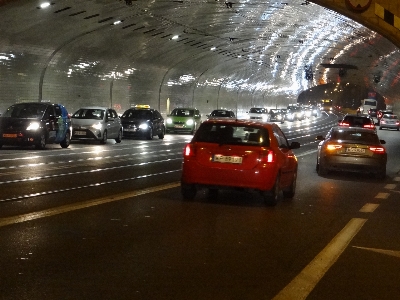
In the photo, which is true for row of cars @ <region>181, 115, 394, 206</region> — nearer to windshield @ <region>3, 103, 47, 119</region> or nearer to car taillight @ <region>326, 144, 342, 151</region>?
car taillight @ <region>326, 144, 342, 151</region>

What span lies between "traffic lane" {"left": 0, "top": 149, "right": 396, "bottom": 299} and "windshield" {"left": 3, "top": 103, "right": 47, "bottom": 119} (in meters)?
17.0

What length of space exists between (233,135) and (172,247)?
5412 millimetres

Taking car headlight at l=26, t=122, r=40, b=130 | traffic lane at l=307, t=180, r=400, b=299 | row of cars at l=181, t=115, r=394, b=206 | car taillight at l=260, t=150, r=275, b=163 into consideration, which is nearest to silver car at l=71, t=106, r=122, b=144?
car headlight at l=26, t=122, r=40, b=130

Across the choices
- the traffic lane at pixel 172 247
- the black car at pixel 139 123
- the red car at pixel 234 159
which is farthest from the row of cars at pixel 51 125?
the red car at pixel 234 159

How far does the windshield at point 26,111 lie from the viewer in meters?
31.4

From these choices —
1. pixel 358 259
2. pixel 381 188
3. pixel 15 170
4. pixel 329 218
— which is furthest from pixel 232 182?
pixel 15 170

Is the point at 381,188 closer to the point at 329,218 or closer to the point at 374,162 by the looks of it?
the point at 374,162

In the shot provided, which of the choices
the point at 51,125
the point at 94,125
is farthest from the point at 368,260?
the point at 94,125

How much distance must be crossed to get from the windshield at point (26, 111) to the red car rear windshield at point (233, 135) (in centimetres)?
1691

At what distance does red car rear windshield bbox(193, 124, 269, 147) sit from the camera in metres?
15.1

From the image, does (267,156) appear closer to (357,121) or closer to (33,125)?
(33,125)

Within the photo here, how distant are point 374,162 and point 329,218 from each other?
376 inches

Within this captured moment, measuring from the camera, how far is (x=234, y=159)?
14.9 m

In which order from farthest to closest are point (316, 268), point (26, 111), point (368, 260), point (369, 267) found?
point (26, 111) < point (368, 260) < point (369, 267) < point (316, 268)
